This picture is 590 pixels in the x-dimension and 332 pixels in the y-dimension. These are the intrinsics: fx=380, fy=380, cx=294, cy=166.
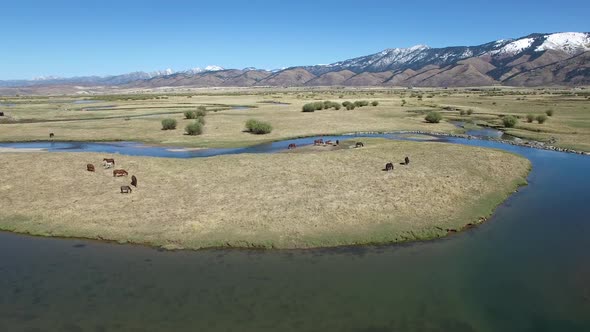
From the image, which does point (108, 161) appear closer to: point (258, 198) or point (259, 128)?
point (258, 198)

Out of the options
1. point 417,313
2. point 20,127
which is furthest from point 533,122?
point 20,127

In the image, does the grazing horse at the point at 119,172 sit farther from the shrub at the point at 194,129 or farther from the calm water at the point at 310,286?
the shrub at the point at 194,129

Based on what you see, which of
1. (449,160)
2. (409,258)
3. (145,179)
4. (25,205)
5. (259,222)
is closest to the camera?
(409,258)

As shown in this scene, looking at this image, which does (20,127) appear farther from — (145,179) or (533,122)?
(533,122)

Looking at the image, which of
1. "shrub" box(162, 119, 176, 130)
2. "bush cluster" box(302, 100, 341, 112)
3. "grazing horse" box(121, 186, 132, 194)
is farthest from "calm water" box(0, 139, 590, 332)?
"bush cluster" box(302, 100, 341, 112)

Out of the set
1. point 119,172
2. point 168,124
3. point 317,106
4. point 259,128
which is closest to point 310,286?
point 119,172

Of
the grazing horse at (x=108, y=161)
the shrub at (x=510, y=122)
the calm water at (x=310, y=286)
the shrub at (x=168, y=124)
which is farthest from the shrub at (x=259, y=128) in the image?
the shrub at (x=510, y=122)

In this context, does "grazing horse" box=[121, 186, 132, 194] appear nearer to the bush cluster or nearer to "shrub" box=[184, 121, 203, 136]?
"shrub" box=[184, 121, 203, 136]
